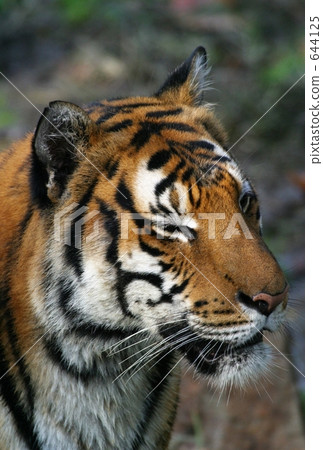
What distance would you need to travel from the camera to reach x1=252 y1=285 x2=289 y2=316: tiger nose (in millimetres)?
3518

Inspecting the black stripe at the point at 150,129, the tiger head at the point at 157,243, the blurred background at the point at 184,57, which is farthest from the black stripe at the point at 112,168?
the blurred background at the point at 184,57

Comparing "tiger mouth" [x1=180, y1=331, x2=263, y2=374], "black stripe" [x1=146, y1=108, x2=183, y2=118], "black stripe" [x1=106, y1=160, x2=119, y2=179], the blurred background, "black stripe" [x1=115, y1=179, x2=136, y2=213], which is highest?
the blurred background

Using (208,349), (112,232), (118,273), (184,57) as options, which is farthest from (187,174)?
(184,57)

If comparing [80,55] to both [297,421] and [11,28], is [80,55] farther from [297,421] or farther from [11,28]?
[297,421]

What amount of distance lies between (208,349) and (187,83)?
1.56 metres

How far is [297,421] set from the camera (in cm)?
598

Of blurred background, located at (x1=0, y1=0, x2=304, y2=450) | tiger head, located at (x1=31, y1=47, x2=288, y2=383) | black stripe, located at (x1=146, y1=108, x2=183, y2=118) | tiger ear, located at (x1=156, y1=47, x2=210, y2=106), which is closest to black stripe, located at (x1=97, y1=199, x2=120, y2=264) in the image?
tiger head, located at (x1=31, y1=47, x2=288, y2=383)

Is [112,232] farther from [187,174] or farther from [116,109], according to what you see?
[116,109]

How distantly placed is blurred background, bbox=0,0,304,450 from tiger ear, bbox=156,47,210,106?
4050 mm

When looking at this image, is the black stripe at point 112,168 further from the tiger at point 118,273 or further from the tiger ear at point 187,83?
the tiger ear at point 187,83

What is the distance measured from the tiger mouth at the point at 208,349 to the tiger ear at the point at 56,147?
88cm

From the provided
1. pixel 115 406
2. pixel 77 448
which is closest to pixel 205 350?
pixel 115 406

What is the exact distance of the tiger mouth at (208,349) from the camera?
3729mm

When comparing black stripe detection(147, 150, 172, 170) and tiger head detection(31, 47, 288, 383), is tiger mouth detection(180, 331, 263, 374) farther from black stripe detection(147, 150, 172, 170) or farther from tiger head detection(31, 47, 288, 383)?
black stripe detection(147, 150, 172, 170)
